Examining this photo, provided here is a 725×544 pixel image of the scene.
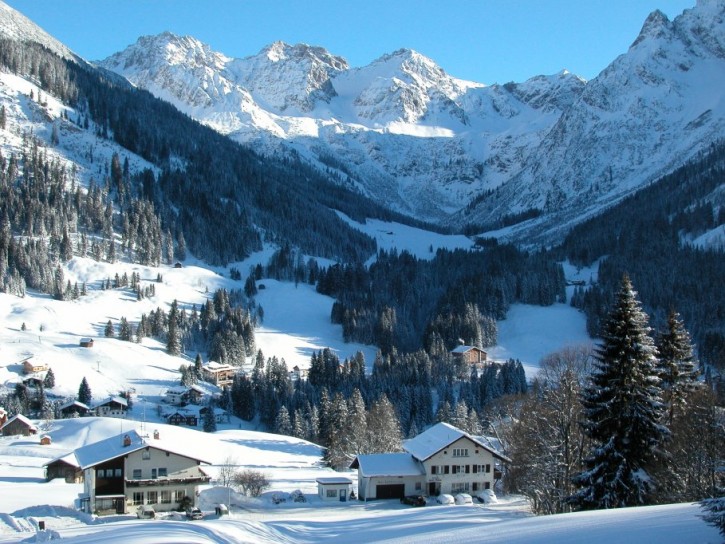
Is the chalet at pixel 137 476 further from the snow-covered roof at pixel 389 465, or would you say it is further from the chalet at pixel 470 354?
the chalet at pixel 470 354

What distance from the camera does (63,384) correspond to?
10481 cm

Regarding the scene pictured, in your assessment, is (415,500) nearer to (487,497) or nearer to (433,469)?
(433,469)

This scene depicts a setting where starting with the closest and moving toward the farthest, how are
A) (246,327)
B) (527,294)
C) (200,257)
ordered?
(246,327)
(527,294)
(200,257)

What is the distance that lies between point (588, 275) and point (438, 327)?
69223 mm

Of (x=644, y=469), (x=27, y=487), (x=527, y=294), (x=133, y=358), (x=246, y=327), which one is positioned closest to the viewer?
(x=644, y=469)

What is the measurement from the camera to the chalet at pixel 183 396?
107438mm

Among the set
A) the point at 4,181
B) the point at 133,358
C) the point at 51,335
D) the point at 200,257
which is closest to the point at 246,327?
the point at 133,358

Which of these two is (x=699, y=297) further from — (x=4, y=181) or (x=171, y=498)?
(x=4, y=181)

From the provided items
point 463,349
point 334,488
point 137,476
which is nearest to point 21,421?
point 137,476

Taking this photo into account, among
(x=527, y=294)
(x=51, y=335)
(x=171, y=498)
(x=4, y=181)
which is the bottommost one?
(x=171, y=498)

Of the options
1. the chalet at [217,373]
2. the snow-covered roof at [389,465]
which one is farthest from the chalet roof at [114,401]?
the snow-covered roof at [389,465]

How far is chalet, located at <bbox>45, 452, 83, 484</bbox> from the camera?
60.3 meters

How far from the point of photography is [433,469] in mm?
54719

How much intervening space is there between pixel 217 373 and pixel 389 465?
74.0 meters
